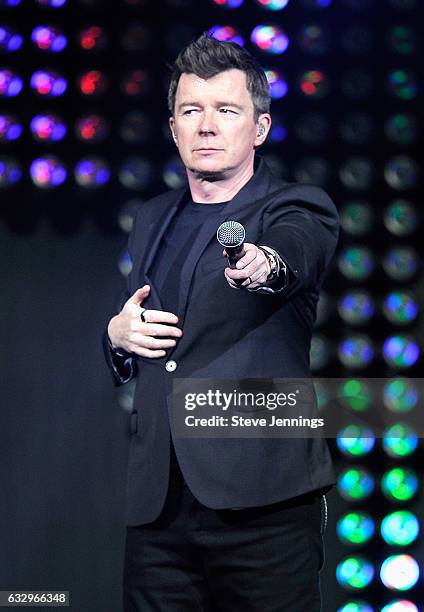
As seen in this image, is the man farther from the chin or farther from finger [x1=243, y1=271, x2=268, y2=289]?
finger [x1=243, y1=271, x2=268, y2=289]

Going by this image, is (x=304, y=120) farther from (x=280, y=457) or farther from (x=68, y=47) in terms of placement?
(x=280, y=457)

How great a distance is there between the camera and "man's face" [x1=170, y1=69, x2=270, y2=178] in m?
1.71

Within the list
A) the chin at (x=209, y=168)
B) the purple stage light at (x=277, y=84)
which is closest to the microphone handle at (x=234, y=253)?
the chin at (x=209, y=168)

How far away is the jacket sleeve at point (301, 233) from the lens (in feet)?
4.73

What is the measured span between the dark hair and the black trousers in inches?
29.9

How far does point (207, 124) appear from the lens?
1715mm

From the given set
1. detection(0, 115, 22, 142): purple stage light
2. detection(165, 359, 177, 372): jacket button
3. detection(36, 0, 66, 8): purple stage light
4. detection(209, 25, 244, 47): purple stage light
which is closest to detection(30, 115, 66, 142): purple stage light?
detection(0, 115, 22, 142): purple stage light

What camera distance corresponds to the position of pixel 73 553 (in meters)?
2.12

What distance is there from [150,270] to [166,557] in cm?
53

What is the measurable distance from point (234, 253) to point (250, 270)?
42 millimetres

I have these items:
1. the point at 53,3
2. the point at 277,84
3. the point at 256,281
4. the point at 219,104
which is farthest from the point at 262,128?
the point at 53,3

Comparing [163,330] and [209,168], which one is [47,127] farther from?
[163,330]

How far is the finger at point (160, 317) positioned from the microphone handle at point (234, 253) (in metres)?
0.33

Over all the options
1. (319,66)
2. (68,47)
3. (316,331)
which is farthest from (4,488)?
(319,66)
